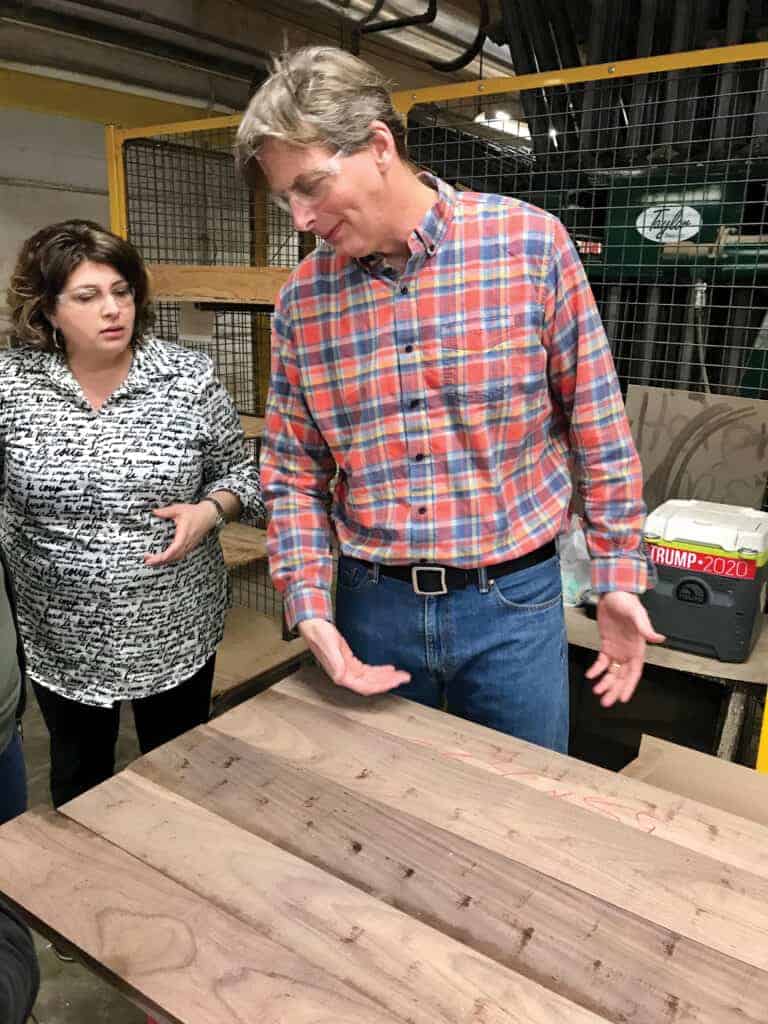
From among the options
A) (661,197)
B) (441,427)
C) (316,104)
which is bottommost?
(441,427)

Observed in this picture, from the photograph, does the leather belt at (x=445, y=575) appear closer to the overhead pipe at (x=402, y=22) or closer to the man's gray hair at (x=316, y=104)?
the man's gray hair at (x=316, y=104)

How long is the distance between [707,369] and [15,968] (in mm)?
2792

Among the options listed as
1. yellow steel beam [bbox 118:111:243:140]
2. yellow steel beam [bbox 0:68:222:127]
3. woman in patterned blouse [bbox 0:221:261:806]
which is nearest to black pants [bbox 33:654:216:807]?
woman in patterned blouse [bbox 0:221:261:806]

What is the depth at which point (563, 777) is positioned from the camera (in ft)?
3.33

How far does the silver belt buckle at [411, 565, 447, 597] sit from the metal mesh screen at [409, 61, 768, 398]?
1.63m

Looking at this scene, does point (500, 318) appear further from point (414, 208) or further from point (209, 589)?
point (209, 589)

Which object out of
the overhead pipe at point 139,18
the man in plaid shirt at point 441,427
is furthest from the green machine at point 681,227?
the overhead pipe at point 139,18

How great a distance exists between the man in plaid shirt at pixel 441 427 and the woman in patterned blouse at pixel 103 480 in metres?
0.39

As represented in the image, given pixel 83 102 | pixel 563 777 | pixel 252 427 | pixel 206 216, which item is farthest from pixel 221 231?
pixel 563 777

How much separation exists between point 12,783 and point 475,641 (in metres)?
0.88

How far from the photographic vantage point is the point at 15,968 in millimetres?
544

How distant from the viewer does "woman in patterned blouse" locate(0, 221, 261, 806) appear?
5.04 feet

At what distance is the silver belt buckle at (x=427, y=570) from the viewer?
3.93 ft

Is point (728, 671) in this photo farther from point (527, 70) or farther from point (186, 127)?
point (186, 127)
